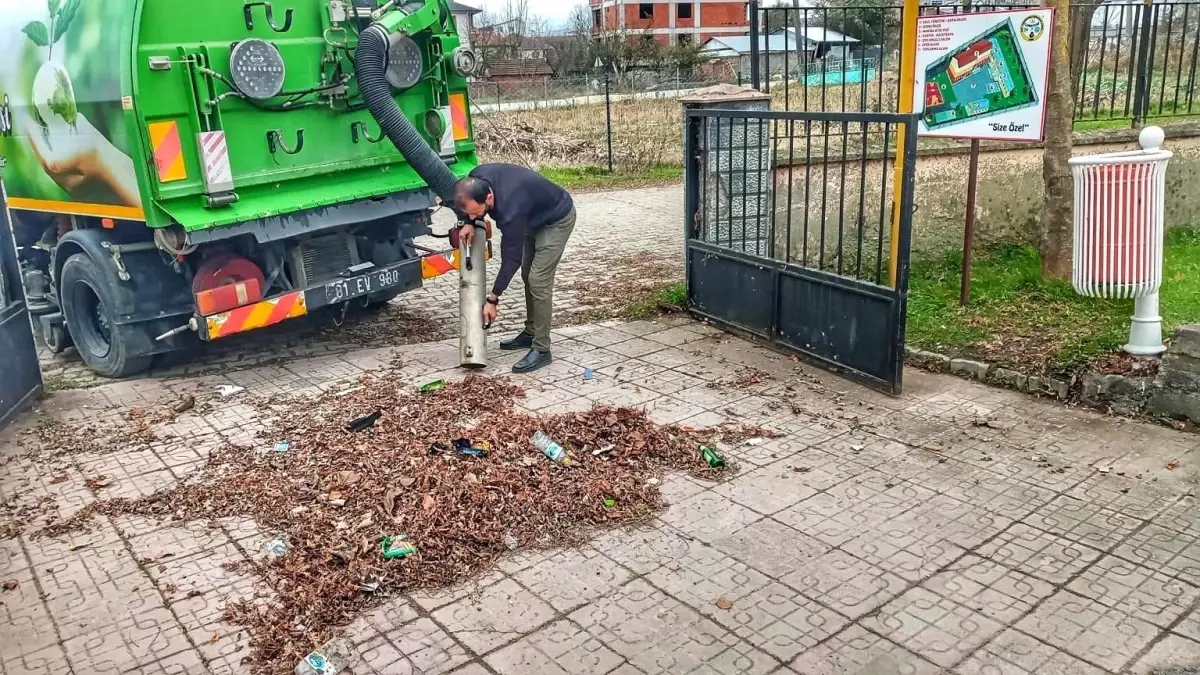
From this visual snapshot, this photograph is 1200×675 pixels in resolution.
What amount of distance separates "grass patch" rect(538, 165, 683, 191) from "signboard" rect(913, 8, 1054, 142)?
32.0 feet

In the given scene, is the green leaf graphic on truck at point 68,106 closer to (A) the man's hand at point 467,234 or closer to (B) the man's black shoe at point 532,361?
(A) the man's hand at point 467,234

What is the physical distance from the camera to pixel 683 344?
678cm

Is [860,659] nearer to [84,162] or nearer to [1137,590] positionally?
[1137,590]

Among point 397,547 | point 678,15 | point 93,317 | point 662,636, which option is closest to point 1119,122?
point 662,636

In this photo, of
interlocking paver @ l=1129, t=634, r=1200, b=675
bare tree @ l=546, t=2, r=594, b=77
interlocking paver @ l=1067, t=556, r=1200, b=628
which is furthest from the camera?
bare tree @ l=546, t=2, r=594, b=77

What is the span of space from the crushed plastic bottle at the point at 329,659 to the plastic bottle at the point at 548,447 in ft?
5.26

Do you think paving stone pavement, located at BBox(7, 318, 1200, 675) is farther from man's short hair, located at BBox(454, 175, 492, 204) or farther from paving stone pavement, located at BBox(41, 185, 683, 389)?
man's short hair, located at BBox(454, 175, 492, 204)

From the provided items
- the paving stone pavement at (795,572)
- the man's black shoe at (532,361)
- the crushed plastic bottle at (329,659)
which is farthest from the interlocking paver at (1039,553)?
the man's black shoe at (532,361)

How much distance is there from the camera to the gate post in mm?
7043

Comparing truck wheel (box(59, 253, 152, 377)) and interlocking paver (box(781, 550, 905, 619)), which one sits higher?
truck wheel (box(59, 253, 152, 377))

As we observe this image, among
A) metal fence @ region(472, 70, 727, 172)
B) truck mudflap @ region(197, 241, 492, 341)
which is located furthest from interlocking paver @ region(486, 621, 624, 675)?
metal fence @ region(472, 70, 727, 172)

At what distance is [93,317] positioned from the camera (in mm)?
6805

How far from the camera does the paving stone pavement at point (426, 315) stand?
6.95m

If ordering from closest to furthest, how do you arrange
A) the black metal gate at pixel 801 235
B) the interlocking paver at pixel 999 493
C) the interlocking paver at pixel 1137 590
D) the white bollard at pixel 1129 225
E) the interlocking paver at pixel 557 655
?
the interlocking paver at pixel 557 655 → the interlocking paver at pixel 1137 590 → the interlocking paver at pixel 999 493 → the white bollard at pixel 1129 225 → the black metal gate at pixel 801 235
